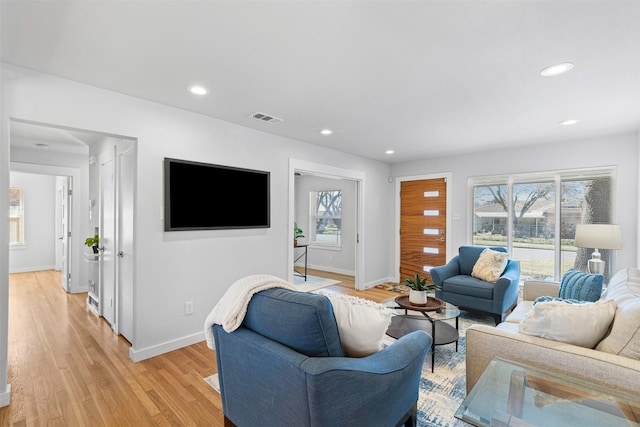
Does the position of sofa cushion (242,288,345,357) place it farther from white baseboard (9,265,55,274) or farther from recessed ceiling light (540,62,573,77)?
white baseboard (9,265,55,274)

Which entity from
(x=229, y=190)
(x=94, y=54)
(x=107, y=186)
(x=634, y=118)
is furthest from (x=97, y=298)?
(x=634, y=118)

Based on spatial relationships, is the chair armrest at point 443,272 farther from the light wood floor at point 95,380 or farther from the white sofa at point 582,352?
the light wood floor at point 95,380

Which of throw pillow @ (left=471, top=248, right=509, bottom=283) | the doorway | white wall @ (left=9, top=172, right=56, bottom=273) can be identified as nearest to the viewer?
throw pillow @ (left=471, top=248, right=509, bottom=283)

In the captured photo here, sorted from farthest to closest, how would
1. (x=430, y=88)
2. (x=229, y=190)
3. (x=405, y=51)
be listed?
(x=229, y=190) < (x=430, y=88) < (x=405, y=51)

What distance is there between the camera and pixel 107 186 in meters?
3.74

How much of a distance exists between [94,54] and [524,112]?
3672 mm

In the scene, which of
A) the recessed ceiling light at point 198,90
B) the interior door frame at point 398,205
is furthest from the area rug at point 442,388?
the interior door frame at point 398,205

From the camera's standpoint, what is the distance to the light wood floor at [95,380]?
1.98 m

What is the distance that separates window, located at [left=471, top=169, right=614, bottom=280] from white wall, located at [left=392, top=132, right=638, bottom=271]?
0.41 ft

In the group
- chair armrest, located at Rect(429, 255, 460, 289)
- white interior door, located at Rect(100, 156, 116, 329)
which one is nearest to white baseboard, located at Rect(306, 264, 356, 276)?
chair armrest, located at Rect(429, 255, 460, 289)

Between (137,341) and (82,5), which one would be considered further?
(137,341)

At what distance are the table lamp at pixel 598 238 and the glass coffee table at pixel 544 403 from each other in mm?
2720

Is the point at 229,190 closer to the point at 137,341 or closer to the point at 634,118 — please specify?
the point at 137,341

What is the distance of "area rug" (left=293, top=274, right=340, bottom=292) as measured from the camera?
18.1 ft
